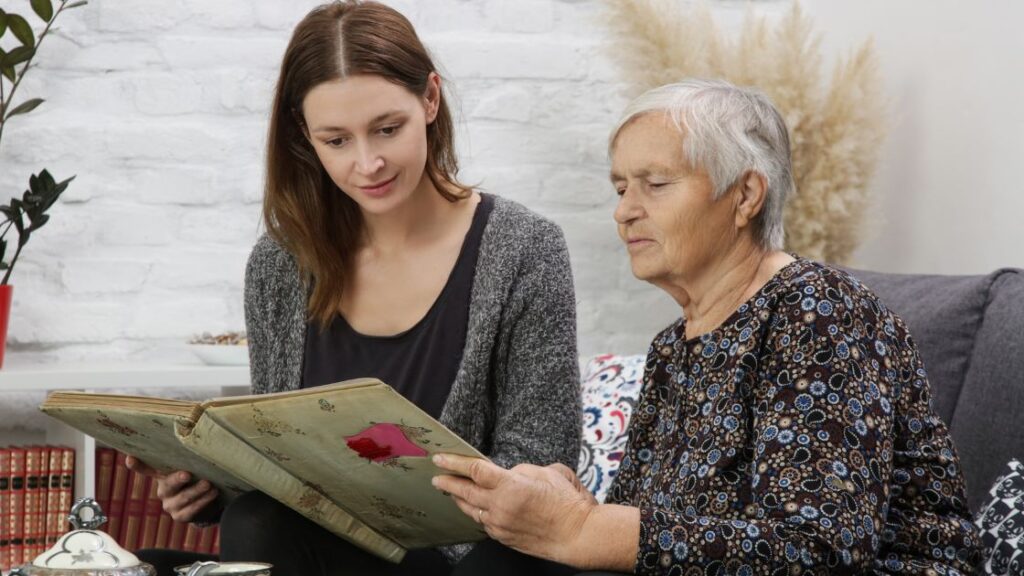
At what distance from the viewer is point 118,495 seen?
2.57 m

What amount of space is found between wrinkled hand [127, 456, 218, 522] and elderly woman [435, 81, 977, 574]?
465 millimetres

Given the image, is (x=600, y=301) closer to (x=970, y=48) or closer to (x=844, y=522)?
(x=970, y=48)

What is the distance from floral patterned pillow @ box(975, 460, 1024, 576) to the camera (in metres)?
1.49

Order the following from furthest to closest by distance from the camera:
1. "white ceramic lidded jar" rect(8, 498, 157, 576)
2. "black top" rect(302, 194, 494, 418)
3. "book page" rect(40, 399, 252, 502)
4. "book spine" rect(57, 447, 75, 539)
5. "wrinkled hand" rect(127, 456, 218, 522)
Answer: "book spine" rect(57, 447, 75, 539)
"black top" rect(302, 194, 494, 418)
"wrinkled hand" rect(127, 456, 218, 522)
"book page" rect(40, 399, 252, 502)
"white ceramic lidded jar" rect(8, 498, 157, 576)

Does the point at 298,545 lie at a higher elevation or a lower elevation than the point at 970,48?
lower

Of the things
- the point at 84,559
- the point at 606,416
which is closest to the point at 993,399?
the point at 606,416

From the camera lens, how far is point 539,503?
4.18 feet

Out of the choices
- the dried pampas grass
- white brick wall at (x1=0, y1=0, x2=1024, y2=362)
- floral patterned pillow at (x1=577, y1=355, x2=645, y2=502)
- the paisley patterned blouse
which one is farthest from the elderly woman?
white brick wall at (x1=0, y1=0, x2=1024, y2=362)

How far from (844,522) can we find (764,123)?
0.48 m

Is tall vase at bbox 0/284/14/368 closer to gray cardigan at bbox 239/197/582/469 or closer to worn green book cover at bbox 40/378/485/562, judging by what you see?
worn green book cover at bbox 40/378/485/562

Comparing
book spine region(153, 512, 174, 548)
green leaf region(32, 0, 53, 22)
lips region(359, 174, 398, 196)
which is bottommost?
book spine region(153, 512, 174, 548)

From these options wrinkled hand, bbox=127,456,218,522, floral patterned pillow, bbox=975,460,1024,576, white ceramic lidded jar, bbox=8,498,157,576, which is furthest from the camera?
wrinkled hand, bbox=127,456,218,522

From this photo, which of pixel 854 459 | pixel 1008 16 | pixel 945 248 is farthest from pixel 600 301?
pixel 854 459

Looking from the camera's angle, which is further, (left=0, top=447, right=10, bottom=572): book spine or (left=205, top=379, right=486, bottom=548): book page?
(left=0, top=447, right=10, bottom=572): book spine
